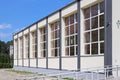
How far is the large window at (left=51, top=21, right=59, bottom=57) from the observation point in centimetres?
3114

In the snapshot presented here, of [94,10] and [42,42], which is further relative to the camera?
[42,42]

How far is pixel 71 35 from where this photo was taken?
2714 centimetres

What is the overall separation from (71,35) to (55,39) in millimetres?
4716

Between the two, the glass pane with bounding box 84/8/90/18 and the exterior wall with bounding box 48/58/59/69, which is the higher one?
the glass pane with bounding box 84/8/90/18

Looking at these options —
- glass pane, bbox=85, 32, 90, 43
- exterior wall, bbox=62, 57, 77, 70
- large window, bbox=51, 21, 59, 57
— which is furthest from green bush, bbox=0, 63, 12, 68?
glass pane, bbox=85, 32, 90, 43

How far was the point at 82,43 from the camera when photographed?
79.6 ft

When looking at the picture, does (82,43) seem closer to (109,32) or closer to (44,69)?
(109,32)

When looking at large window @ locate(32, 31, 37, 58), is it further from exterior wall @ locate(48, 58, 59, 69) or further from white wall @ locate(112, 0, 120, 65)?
white wall @ locate(112, 0, 120, 65)

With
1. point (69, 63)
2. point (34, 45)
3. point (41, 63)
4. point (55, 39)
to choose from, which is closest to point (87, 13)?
point (69, 63)

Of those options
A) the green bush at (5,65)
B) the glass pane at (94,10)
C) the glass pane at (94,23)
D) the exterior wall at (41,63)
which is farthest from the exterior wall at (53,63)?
the green bush at (5,65)

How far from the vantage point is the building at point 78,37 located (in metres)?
20.0

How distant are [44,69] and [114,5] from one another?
16126 millimetres

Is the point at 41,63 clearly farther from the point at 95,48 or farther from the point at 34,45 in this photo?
the point at 95,48

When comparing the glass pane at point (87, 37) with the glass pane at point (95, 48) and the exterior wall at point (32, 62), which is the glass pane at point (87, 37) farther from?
the exterior wall at point (32, 62)
